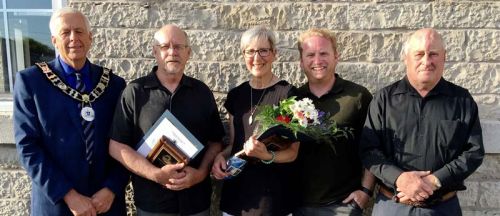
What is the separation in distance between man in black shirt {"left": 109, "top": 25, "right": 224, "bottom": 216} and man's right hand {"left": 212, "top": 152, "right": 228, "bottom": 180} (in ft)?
0.27

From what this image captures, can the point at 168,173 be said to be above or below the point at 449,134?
below

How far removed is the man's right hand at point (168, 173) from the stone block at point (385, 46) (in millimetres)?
1853

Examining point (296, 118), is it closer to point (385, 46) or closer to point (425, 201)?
point (425, 201)

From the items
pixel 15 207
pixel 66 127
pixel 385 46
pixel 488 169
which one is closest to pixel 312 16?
pixel 385 46

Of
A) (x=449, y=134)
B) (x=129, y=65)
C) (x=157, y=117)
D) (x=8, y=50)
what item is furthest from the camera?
(x=8, y=50)

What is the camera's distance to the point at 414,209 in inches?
100

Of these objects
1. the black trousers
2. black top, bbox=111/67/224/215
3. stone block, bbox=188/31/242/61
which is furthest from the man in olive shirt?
stone block, bbox=188/31/242/61

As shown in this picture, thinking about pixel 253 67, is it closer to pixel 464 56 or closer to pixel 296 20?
pixel 296 20

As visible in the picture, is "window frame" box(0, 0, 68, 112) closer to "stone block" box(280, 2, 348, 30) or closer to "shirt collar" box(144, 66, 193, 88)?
"shirt collar" box(144, 66, 193, 88)

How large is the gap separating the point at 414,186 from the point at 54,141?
206 cm

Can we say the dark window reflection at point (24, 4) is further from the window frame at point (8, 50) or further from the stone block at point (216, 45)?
the stone block at point (216, 45)

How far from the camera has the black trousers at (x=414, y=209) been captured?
2.54 metres

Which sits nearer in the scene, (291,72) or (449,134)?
(449,134)

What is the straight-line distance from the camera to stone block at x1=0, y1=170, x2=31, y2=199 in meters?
3.64
